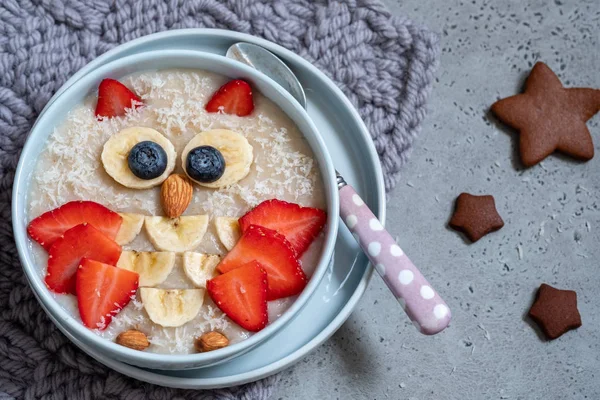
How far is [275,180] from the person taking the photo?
141cm

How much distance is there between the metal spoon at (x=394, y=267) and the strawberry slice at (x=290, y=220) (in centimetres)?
7

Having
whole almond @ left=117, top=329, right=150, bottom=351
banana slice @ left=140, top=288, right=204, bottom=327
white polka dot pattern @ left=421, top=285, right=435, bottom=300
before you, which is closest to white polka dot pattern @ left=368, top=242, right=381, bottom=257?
white polka dot pattern @ left=421, top=285, right=435, bottom=300

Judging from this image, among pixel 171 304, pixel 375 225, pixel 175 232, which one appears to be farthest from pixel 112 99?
pixel 375 225

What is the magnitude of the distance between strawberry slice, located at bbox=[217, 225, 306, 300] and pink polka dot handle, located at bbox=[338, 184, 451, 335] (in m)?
0.14

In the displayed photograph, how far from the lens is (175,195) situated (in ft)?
4.42

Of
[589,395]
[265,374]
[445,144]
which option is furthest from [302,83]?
[589,395]

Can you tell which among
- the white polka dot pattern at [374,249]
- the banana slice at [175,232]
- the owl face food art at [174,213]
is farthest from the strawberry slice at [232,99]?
the white polka dot pattern at [374,249]

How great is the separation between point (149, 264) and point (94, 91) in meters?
0.34

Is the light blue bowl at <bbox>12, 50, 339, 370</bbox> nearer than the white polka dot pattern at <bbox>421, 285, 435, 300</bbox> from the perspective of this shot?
Yes

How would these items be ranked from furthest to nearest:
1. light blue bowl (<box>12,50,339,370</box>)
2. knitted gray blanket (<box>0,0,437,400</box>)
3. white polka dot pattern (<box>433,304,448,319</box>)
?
knitted gray blanket (<box>0,0,437,400</box>) → white polka dot pattern (<box>433,304,448,319</box>) → light blue bowl (<box>12,50,339,370</box>)

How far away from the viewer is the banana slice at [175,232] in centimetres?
135

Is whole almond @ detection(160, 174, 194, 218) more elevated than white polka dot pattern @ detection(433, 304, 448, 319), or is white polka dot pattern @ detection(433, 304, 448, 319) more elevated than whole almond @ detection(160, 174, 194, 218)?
whole almond @ detection(160, 174, 194, 218)

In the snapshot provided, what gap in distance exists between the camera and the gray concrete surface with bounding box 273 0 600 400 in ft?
5.44

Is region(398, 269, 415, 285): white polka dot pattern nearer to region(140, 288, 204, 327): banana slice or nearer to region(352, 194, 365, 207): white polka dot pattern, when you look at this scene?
region(352, 194, 365, 207): white polka dot pattern
